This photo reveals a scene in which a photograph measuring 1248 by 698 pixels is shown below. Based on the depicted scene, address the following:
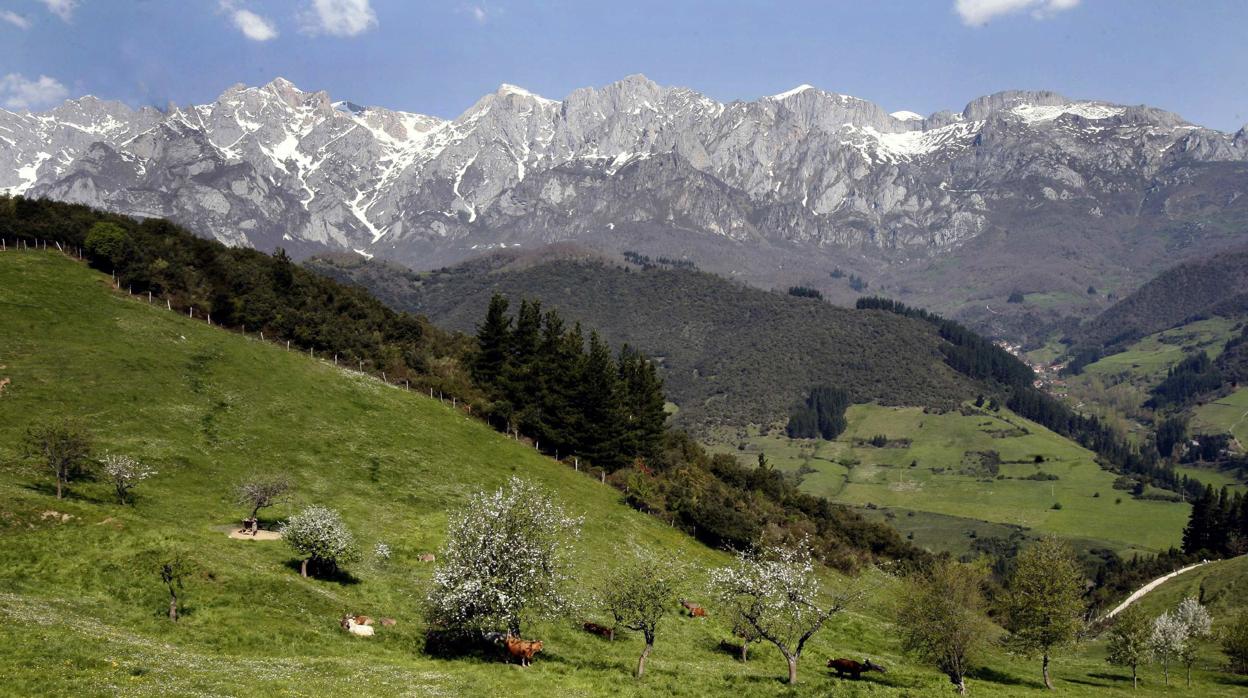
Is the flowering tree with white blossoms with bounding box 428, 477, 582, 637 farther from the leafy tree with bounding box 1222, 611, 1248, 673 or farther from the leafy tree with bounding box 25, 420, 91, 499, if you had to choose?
the leafy tree with bounding box 1222, 611, 1248, 673

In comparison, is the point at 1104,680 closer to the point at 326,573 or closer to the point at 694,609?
the point at 694,609

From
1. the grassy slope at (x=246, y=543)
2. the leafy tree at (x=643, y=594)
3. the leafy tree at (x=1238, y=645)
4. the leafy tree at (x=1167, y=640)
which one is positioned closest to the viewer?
the grassy slope at (x=246, y=543)

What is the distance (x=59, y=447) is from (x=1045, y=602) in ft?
218

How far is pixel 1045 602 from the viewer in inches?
1954

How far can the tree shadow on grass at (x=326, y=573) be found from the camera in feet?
148

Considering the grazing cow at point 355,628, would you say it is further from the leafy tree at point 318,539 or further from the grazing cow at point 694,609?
the grazing cow at point 694,609

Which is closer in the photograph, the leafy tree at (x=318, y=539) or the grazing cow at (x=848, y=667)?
the leafy tree at (x=318, y=539)

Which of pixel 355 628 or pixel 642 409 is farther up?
pixel 642 409

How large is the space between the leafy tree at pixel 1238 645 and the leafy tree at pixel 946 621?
91.3ft

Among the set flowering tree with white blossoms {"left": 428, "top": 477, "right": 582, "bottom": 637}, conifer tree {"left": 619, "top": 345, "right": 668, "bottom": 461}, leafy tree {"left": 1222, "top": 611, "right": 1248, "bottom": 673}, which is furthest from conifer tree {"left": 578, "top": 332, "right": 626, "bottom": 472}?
A: leafy tree {"left": 1222, "top": 611, "right": 1248, "bottom": 673}

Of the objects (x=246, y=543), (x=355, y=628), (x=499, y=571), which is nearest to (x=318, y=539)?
(x=246, y=543)

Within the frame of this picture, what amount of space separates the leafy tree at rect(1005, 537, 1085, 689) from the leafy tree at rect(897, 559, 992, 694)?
2805 millimetres

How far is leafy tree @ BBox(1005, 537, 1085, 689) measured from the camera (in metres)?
48.7

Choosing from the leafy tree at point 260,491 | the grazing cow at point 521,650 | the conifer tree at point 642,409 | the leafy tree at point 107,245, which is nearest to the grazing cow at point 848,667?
the grazing cow at point 521,650
